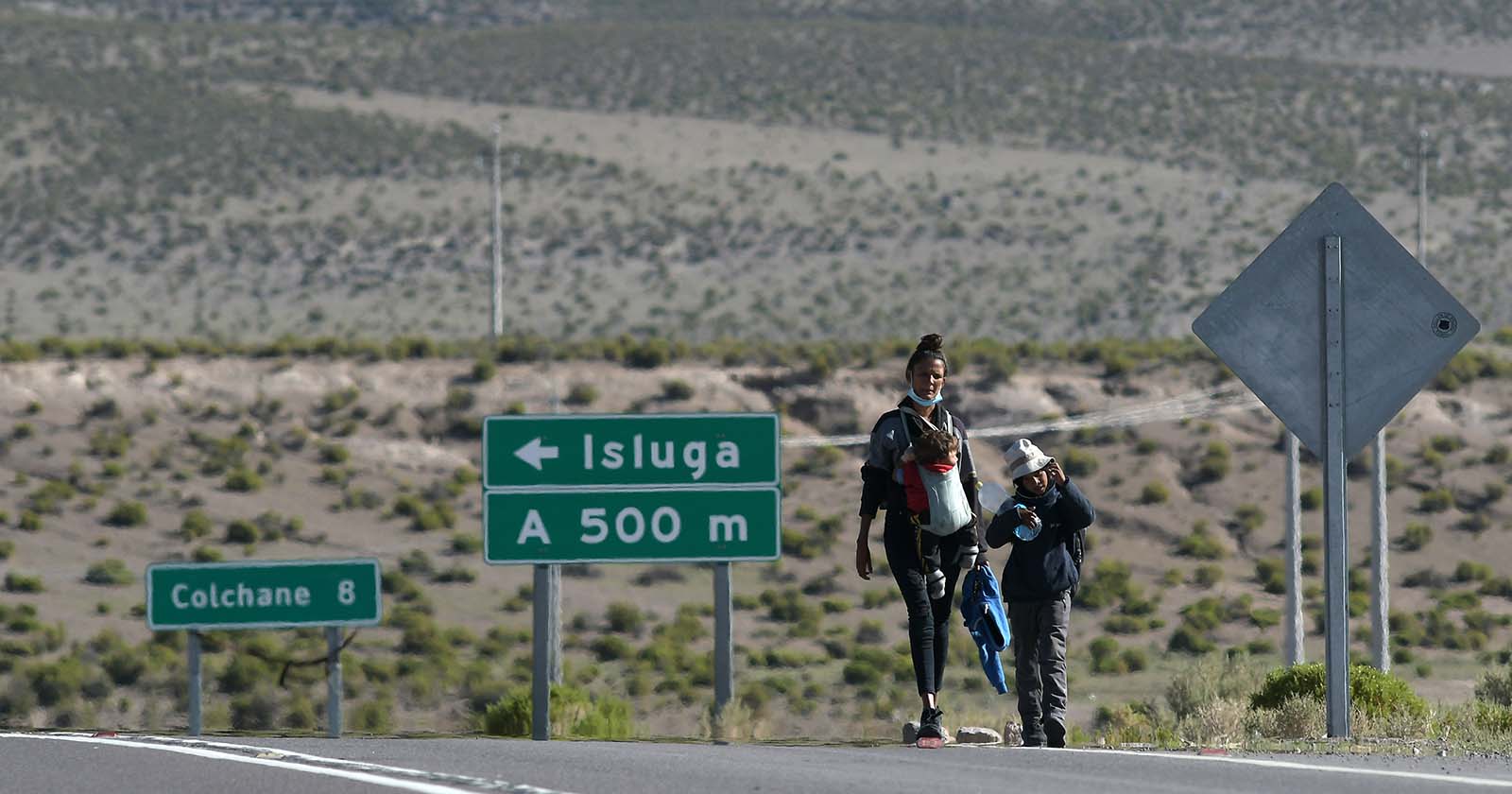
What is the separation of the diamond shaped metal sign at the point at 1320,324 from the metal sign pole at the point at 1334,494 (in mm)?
36

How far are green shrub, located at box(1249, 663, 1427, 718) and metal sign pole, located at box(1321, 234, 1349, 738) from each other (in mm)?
659

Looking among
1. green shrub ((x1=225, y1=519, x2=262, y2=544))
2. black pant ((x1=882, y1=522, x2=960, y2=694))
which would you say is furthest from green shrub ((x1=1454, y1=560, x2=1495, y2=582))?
black pant ((x1=882, y1=522, x2=960, y2=694))

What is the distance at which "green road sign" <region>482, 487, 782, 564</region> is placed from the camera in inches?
547

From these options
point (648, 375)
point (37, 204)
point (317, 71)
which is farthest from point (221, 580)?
point (317, 71)

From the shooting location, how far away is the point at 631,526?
14.1 m

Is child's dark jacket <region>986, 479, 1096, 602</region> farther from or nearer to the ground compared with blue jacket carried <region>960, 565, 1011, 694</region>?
farther from the ground

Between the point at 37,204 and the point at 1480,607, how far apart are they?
160 feet

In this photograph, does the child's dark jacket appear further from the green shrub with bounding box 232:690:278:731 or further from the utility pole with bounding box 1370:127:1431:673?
the green shrub with bounding box 232:690:278:731

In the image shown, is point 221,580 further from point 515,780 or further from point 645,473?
point 515,780

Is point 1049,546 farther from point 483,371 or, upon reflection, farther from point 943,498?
point 483,371

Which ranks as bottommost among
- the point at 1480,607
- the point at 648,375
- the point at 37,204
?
the point at 1480,607

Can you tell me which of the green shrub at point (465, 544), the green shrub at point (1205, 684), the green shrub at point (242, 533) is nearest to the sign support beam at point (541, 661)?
the green shrub at point (1205, 684)

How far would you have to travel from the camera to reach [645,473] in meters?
14.1

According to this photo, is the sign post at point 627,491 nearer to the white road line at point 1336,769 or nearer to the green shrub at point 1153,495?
the white road line at point 1336,769
